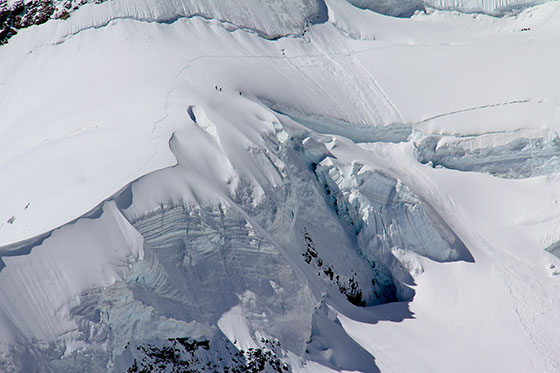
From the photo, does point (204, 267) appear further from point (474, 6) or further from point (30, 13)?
point (474, 6)

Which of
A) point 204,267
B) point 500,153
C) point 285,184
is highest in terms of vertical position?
point 204,267

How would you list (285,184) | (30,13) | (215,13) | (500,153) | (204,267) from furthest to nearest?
1. (215,13)
2. (30,13)
3. (500,153)
4. (285,184)
5. (204,267)

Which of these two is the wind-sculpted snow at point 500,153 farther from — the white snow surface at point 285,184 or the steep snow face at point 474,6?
the steep snow face at point 474,6

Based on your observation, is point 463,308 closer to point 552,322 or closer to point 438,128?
point 552,322

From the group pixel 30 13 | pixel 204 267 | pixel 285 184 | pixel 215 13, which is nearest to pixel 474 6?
pixel 215 13

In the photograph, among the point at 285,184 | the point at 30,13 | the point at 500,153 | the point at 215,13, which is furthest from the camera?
the point at 215,13

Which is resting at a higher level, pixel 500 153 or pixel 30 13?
pixel 30 13
